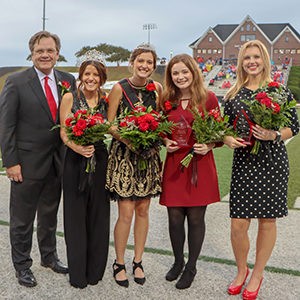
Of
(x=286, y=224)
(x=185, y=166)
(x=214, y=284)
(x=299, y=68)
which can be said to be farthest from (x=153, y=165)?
(x=299, y=68)

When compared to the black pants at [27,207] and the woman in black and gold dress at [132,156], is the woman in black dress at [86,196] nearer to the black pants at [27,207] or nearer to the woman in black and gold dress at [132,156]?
the woman in black and gold dress at [132,156]

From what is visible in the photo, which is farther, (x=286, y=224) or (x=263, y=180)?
(x=286, y=224)

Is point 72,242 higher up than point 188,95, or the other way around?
point 188,95

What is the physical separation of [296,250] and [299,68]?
192ft

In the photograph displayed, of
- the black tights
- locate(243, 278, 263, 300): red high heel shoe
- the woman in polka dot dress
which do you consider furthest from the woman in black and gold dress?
locate(243, 278, 263, 300): red high heel shoe

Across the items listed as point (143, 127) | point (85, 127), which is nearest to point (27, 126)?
point (85, 127)

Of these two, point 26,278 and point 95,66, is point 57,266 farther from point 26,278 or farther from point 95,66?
point 95,66

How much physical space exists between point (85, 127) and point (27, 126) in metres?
0.76

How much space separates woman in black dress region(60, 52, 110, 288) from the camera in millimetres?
3795

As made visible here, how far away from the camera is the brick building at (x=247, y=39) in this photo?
3088 inches

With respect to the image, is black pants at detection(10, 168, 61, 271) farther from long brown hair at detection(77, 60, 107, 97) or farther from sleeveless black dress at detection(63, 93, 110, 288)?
long brown hair at detection(77, 60, 107, 97)

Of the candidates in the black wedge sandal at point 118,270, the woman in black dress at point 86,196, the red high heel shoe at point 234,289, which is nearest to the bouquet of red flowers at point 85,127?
the woman in black dress at point 86,196

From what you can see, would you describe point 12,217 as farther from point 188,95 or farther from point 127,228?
point 188,95

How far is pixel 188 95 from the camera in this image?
400 centimetres
